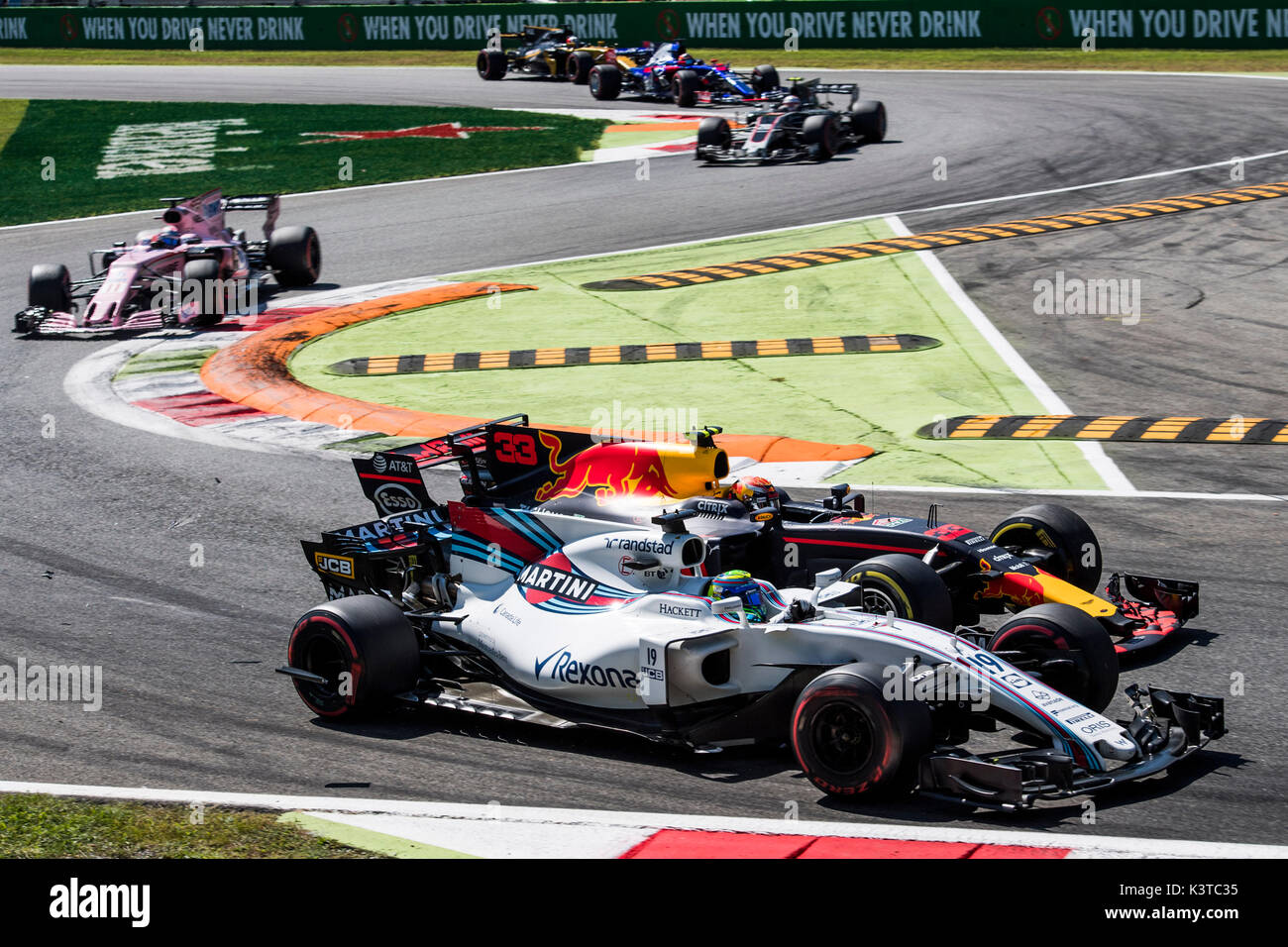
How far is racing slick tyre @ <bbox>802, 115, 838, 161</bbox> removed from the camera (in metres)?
31.6

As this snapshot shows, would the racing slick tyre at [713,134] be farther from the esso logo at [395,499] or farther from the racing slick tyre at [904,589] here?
the racing slick tyre at [904,589]

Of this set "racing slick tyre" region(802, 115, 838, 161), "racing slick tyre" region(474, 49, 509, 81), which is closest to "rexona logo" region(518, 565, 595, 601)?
"racing slick tyre" region(802, 115, 838, 161)

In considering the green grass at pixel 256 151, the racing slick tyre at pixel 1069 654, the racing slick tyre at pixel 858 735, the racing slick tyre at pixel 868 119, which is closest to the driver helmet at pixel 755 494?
the racing slick tyre at pixel 1069 654

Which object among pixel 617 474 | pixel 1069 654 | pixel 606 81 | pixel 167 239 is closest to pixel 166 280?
pixel 167 239

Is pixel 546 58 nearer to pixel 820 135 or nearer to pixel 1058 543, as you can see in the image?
pixel 820 135

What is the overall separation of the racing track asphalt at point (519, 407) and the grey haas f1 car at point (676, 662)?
0.20 m

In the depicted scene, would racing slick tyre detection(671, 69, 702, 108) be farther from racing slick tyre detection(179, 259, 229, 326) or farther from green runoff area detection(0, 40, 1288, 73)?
racing slick tyre detection(179, 259, 229, 326)

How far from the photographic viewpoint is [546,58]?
46.9 meters

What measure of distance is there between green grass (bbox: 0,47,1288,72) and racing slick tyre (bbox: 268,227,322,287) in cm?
2672

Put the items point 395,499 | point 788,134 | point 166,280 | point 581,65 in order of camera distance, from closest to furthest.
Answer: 1. point 395,499
2. point 166,280
3. point 788,134
4. point 581,65

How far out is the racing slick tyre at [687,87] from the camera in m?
40.0

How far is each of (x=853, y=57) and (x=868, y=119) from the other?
54.7ft

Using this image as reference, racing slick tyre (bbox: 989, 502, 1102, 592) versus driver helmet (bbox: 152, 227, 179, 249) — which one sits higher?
driver helmet (bbox: 152, 227, 179, 249)
